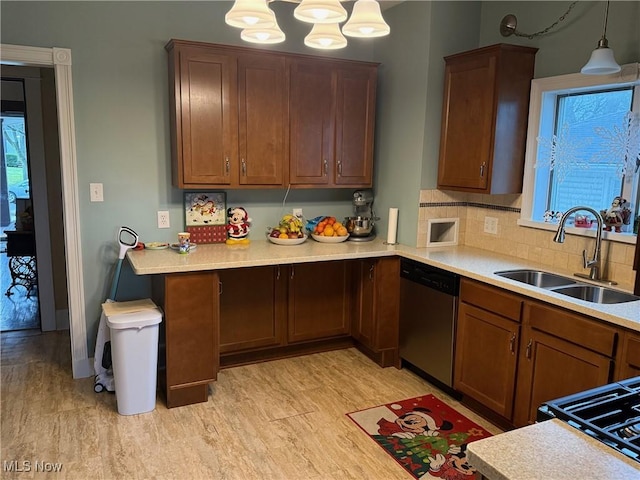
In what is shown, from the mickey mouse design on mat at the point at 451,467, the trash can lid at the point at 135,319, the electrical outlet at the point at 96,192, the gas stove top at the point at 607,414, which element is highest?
the electrical outlet at the point at 96,192

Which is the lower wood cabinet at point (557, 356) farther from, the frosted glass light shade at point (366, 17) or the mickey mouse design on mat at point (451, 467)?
the frosted glass light shade at point (366, 17)

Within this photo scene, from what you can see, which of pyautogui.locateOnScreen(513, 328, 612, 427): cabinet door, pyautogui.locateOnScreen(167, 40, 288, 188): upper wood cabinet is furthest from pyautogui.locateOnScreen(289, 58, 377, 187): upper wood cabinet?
pyautogui.locateOnScreen(513, 328, 612, 427): cabinet door

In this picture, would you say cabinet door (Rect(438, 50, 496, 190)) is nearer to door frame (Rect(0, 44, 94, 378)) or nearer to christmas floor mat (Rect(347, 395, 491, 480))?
christmas floor mat (Rect(347, 395, 491, 480))

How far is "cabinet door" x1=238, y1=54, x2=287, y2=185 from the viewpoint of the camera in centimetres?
342

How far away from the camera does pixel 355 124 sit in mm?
3855

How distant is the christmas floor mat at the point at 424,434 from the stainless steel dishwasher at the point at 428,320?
23 cm

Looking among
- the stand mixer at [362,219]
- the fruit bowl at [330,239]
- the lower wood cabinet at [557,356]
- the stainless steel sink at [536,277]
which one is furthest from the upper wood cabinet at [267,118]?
the lower wood cabinet at [557,356]

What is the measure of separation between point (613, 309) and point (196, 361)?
2278mm

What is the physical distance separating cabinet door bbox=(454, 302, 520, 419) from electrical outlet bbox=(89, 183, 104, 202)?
2460 mm

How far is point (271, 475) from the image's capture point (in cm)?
245

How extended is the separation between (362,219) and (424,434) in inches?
67.2

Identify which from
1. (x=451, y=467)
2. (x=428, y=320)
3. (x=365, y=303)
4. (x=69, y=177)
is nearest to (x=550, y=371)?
(x=451, y=467)

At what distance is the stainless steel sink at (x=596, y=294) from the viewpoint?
8.63 feet

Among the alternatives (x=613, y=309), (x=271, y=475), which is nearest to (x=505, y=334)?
(x=613, y=309)
